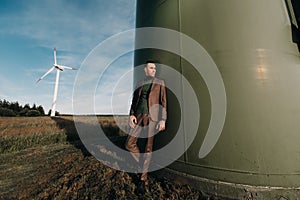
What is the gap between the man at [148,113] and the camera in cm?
281

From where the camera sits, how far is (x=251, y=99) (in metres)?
2.15

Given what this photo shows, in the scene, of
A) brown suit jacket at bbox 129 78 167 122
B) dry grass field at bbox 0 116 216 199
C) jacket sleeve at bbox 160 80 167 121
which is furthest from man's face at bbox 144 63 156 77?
dry grass field at bbox 0 116 216 199

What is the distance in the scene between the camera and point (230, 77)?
2.28m

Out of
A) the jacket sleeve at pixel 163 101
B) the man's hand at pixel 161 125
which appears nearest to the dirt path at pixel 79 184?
the man's hand at pixel 161 125

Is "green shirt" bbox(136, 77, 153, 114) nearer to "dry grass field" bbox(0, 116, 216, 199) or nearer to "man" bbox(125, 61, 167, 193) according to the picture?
"man" bbox(125, 61, 167, 193)

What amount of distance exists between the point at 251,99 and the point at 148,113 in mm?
1626

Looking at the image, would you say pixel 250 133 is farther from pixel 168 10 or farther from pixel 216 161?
pixel 168 10

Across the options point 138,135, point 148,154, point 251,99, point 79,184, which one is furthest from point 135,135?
point 251,99

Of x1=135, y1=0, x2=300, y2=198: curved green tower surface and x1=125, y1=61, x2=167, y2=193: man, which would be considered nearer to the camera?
x1=135, y1=0, x2=300, y2=198: curved green tower surface

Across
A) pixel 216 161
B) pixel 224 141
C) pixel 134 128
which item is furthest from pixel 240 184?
pixel 134 128

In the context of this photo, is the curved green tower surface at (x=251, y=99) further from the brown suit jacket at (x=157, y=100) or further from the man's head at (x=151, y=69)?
the man's head at (x=151, y=69)

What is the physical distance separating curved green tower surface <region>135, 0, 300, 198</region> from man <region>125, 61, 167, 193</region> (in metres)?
0.47

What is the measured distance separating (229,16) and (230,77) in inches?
37.0

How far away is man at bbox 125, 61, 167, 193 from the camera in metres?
2.81
